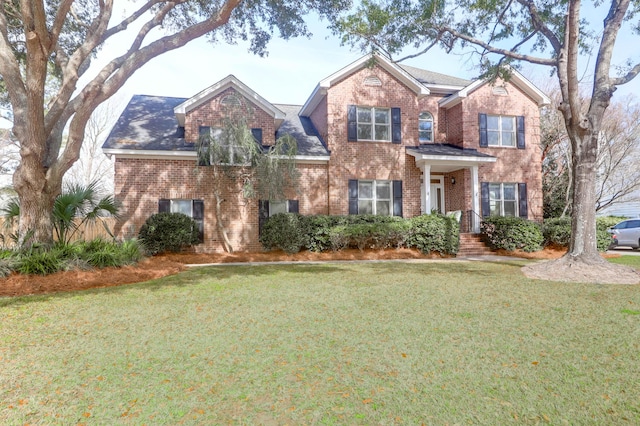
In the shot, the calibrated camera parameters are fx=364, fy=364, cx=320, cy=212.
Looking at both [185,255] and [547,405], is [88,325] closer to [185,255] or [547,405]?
[547,405]

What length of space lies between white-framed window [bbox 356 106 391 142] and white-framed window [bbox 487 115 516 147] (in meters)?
5.14

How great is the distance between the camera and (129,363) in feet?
11.5

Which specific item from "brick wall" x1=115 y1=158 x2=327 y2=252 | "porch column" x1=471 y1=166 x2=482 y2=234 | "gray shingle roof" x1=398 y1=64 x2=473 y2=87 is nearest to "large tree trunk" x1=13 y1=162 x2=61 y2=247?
"brick wall" x1=115 y1=158 x2=327 y2=252

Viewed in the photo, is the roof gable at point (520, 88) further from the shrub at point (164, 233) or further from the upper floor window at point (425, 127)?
the shrub at point (164, 233)

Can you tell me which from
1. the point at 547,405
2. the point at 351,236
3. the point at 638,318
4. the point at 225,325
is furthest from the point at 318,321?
the point at 351,236

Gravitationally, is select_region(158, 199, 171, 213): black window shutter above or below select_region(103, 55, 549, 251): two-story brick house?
below

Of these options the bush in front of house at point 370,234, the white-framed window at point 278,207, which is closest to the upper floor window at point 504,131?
the bush in front of house at point 370,234

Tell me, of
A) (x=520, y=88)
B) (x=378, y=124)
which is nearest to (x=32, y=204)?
(x=378, y=124)

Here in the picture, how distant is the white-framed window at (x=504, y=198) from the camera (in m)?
16.6

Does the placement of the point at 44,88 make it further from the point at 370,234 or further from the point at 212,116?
the point at 370,234

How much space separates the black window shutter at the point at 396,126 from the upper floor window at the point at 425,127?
2240 mm

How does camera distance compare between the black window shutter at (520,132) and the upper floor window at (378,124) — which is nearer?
the upper floor window at (378,124)

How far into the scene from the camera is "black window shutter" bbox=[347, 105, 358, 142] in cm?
1518

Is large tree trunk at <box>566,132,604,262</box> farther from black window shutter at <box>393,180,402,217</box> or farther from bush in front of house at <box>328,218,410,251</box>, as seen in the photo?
black window shutter at <box>393,180,402,217</box>
